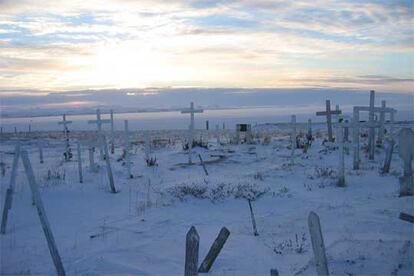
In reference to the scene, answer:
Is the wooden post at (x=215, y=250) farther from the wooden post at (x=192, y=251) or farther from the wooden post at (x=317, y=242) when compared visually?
the wooden post at (x=317, y=242)

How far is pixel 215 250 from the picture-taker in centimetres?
695

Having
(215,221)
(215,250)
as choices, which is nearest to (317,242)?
(215,250)

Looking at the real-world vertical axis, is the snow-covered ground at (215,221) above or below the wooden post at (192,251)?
below

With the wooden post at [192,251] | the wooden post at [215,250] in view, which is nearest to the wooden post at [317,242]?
the wooden post at [192,251]

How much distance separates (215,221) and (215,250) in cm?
365

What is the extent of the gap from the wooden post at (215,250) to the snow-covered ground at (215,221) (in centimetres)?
18

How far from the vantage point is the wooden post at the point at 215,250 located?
671cm

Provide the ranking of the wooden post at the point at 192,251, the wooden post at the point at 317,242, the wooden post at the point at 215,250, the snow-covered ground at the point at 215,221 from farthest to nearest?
1. the snow-covered ground at the point at 215,221
2. the wooden post at the point at 215,250
3. the wooden post at the point at 317,242
4. the wooden post at the point at 192,251

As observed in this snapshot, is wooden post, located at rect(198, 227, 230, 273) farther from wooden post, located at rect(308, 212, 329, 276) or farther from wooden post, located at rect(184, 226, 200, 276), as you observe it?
wooden post, located at rect(308, 212, 329, 276)

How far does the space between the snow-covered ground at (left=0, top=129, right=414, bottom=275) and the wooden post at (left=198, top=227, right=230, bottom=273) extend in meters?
0.18

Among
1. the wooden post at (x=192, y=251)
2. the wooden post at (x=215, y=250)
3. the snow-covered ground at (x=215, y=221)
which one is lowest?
the snow-covered ground at (x=215, y=221)

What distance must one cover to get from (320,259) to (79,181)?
11.6 m

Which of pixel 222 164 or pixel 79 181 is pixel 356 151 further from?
pixel 79 181

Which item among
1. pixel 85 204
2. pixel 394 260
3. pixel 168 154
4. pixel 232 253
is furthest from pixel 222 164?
pixel 394 260
